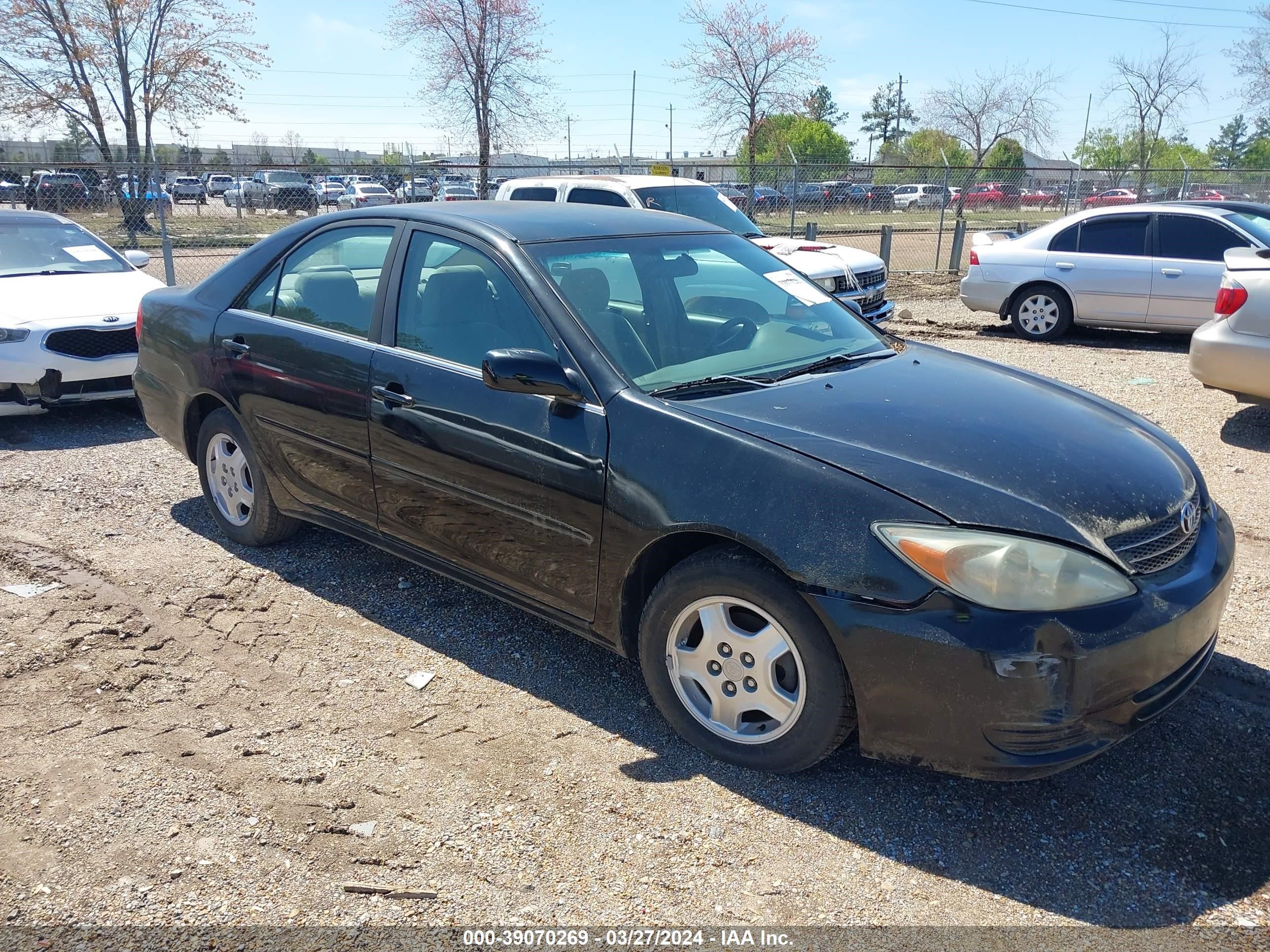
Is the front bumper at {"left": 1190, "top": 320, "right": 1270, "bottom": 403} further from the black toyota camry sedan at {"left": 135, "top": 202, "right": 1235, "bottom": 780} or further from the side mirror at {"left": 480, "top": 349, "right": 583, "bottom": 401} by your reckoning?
the side mirror at {"left": 480, "top": 349, "right": 583, "bottom": 401}

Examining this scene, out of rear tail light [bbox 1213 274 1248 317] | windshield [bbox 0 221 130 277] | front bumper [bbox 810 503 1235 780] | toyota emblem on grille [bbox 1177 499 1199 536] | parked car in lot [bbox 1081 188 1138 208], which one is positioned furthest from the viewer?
parked car in lot [bbox 1081 188 1138 208]

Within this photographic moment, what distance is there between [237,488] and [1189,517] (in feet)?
13.6

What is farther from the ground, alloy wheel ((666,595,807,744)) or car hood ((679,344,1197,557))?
car hood ((679,344,1197,557))

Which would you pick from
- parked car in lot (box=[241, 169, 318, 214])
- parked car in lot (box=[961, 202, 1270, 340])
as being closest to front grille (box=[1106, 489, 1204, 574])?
parked car in lot (box=[961, 202, 1270, 340])

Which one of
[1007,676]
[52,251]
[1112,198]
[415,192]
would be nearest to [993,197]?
[1112,198]

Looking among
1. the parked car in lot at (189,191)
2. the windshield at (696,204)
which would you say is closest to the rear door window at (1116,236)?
the windshield at (696,204)

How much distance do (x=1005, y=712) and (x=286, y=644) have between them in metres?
2.80

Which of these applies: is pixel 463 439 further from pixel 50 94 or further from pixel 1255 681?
pixel 50 94

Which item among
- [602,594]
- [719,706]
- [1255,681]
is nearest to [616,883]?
[719,706]

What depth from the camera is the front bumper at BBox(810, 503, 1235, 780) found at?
2574 mm

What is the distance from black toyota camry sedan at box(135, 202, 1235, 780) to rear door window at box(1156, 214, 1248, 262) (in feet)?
25.2

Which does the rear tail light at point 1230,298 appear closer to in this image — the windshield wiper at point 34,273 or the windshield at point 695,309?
the windshield at point 695,309

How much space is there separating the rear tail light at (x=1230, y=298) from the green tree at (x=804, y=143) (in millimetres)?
35857

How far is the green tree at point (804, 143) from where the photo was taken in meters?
45.5
